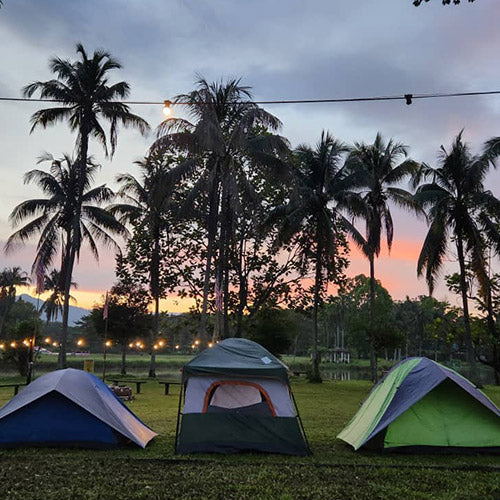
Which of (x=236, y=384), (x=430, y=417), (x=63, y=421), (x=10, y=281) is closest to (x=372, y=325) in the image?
(x=430, y=417)

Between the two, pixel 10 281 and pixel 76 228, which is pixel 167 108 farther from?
pixel 10 281

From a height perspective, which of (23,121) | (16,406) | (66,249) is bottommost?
(16,406)

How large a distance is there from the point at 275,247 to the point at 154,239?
6.80m

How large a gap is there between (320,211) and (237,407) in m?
17.3

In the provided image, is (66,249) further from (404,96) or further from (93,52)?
(404,96)

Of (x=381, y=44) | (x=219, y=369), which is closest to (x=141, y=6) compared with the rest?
(x=381, y=44)

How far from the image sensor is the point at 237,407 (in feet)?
28.4

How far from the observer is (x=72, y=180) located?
2255 cm

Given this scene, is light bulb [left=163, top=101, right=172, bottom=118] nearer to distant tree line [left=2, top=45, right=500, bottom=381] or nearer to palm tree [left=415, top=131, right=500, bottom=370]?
distant tree line [left=2, top=45, right=500, bottom=381]

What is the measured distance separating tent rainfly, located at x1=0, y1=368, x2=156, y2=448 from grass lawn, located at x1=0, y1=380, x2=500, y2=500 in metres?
0.21

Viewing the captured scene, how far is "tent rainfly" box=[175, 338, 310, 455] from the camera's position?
7727 millimetres

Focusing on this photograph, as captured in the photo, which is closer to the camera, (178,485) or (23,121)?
(178,485)

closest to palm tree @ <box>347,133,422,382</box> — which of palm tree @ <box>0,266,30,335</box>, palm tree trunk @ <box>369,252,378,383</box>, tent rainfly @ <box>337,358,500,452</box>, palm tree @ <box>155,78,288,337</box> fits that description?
palm tree trunk @ <box>369,252,378,383</box>

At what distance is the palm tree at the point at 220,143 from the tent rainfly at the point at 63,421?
10174 millimetres
